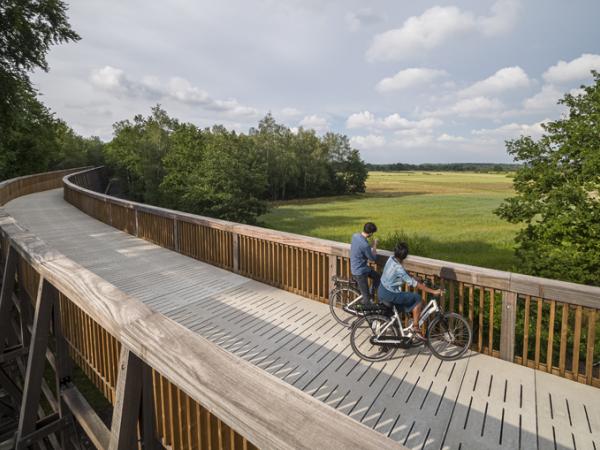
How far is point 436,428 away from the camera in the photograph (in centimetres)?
325

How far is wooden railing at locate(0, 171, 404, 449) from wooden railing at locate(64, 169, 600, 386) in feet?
11.1

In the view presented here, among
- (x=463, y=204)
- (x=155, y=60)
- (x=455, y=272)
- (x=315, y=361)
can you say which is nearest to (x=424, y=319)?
(x=455, y=272)

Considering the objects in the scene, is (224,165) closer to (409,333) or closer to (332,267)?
(332,267)

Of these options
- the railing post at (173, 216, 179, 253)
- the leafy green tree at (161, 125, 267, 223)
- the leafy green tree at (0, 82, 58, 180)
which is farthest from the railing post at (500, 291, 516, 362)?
the leafy green tree at (0, 82, 58, 180)

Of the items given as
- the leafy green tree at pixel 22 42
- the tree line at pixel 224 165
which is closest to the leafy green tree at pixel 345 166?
the tree line at pixel 224 165

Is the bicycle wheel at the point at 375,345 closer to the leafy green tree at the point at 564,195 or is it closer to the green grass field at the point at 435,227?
the leafy green tree at the point at 564,195

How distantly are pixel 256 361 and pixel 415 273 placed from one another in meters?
2.31

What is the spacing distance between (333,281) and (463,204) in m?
51.3

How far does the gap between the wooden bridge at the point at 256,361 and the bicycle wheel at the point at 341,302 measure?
0.51 ft

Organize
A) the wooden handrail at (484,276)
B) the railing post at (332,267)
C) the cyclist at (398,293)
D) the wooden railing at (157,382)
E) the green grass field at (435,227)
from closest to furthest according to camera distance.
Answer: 1. the wooden railing at (157,382)
2. the wooden handrail at (484,276)
3. the cyclist at (398,293)
4. the railing post at (332,267)
5. the green grass field at (435,227)

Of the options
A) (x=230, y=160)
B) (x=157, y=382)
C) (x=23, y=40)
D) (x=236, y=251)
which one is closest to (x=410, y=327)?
(x=157, y=382)

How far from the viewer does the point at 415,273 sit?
4.96 m

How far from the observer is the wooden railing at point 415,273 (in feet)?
12.9

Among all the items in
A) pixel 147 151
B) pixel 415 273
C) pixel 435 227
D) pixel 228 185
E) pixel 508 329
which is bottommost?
pixel 435 227
